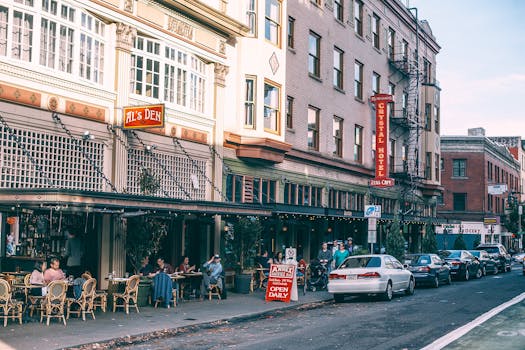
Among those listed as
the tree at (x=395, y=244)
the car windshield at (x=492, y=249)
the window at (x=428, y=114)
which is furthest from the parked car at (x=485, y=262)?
the window at (x=428, y=114)

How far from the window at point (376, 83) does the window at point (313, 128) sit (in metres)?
7.67

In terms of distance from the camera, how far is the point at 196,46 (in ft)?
73.5

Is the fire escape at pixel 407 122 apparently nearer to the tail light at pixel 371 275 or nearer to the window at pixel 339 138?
the window at pixel 339 138

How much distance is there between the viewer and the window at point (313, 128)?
101 ft

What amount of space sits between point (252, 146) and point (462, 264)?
11.8 meters

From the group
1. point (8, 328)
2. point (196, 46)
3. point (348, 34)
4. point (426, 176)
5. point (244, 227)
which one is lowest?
point (8, 328)

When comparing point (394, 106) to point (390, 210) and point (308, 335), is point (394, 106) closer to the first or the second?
point (390, 210)

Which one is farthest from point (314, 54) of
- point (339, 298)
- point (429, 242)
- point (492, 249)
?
point (492, 249)

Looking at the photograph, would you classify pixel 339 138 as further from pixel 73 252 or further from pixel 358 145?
pixel 73 252

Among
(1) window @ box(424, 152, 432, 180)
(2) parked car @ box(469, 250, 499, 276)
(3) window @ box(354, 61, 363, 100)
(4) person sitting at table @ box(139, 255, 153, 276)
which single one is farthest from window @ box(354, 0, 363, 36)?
(4) person sitting at table @ box(139, 255, 153, 276)

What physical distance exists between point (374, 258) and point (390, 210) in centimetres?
2072

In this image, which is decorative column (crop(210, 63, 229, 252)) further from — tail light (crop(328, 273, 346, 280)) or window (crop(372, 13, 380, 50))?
window (crop(372, 13, 380, 50))

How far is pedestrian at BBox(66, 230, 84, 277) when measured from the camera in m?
17.7

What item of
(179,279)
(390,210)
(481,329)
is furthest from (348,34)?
(481,329)
